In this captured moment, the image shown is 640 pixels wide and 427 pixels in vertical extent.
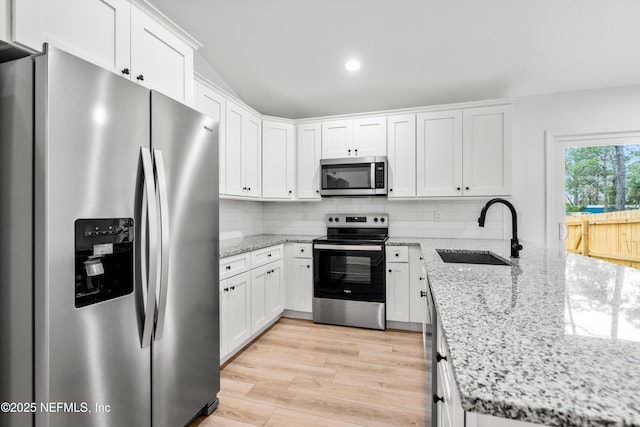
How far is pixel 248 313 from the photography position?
2744 mm

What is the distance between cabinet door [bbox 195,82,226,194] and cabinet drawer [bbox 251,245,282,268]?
648 mm

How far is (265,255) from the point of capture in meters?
3.04

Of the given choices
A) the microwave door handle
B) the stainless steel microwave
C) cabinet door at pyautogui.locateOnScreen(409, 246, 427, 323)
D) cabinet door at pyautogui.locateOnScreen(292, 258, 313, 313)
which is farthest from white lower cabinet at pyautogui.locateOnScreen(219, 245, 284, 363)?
cabinet door at pyautogui.locateOnScreen(409, 246, 427, 323)

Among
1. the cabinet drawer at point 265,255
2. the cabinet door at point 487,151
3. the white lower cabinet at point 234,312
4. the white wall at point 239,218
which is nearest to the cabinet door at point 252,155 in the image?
the white wall at point 239,218

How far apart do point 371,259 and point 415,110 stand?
1614mm

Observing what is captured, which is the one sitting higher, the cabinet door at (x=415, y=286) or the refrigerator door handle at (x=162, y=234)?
the refrigerator door handle at (x=162, y=234)

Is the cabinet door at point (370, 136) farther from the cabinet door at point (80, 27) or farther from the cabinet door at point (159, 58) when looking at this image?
the cabinet door at point (80, 27)

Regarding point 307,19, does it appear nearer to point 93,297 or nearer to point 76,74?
point 76,74

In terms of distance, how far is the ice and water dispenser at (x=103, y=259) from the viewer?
1.12m

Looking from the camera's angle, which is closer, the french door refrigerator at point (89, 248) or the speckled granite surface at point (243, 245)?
the french door refrigerator at point (89, 248)

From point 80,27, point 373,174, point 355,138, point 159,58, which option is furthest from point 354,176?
point 80,27

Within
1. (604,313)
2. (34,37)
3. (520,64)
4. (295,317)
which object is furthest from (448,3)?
(295,317)

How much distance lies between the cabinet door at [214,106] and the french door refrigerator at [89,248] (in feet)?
3.11

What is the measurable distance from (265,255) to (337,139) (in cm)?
152
